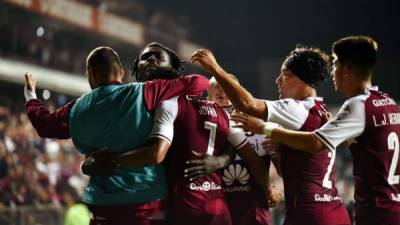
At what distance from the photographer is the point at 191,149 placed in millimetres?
4617

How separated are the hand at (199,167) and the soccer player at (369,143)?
487 millimetres

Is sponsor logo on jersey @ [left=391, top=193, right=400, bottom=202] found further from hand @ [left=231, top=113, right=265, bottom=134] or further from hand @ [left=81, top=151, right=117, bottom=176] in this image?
hand @ [left=81, top=151, right=117, bottom=176]

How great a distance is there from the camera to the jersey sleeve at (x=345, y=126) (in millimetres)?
4164

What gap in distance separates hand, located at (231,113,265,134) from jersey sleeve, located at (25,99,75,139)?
1191 mm

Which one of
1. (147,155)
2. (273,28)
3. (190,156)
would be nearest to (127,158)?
(147,155)

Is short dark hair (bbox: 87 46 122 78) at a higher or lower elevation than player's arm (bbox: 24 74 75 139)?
higher

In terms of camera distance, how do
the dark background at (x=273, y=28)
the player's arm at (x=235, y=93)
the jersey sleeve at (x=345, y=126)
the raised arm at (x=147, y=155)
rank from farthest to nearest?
1. the dark background at (x=273, y=28)
2. the player's arm at (x=235, y=93)
3. the raised arm at (x=147, y=155)
4. the jersey sleeve at (x=345, y=126)

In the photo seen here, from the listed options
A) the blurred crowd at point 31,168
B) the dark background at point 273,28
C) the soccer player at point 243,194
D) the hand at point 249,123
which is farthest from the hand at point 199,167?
the dark background at point 273,28

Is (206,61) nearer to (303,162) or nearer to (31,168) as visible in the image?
(303,162)

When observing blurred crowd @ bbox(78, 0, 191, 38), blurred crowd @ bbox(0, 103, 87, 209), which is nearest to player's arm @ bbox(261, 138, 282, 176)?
blurred crowd @ bbox(0, 103, 87, 209)

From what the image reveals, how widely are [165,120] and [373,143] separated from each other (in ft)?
4.32

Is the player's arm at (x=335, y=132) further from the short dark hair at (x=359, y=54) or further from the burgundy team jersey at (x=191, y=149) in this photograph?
the burgundy team jersey at (x=191, y=149)

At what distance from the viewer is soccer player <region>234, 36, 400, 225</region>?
4195mm

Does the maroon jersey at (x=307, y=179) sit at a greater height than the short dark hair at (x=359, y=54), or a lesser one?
lesser
